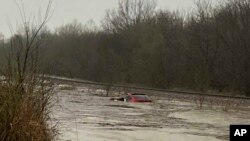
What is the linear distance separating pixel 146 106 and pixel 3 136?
90.2ft

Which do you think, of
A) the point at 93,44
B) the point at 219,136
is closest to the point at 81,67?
the point at 93,44

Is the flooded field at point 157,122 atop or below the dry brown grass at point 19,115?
below

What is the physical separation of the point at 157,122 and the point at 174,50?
39660mm

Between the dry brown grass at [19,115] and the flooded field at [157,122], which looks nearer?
the dry brown grass at [19,115]

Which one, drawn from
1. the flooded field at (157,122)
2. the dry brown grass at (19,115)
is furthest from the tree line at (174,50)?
the dry brown grass at (19,115)

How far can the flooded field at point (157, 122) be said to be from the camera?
18.9 m

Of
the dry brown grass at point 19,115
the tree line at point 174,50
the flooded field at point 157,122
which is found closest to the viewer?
the dry brown grass at point 19,115

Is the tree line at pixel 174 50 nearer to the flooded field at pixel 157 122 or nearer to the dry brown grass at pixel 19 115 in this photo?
the flooded field at pixel 157 122

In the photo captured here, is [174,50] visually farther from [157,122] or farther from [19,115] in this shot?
[19,115]

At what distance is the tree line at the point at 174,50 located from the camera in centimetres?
5241

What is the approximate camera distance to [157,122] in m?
24.9

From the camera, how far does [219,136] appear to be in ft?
63.0

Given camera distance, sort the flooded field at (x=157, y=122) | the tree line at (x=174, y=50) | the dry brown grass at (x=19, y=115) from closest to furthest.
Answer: the dry brown grass at (x=19, y=115) < the flooded field at (x=157, y=122) < the tree line at (x=174, y=50)

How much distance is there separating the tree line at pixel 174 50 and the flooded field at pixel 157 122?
38.8ft
